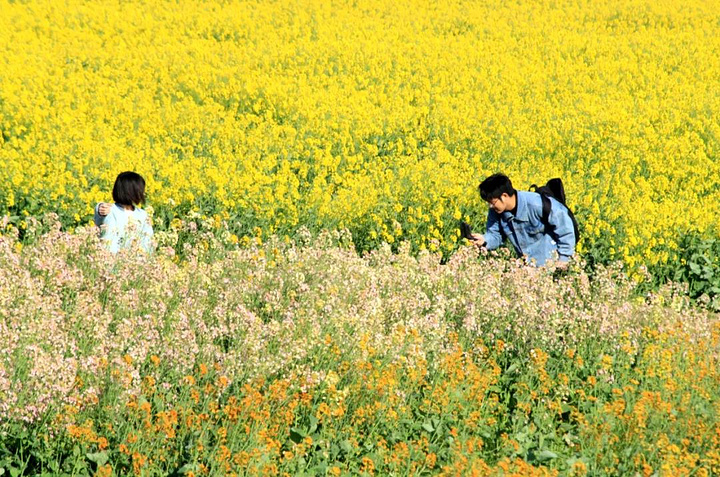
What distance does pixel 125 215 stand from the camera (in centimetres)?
702

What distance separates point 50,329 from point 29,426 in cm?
60

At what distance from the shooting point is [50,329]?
5008 mm

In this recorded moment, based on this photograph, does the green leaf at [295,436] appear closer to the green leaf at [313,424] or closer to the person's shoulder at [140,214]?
the green leaf at [313,424]

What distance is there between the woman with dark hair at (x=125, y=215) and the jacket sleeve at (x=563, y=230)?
10.3 feet

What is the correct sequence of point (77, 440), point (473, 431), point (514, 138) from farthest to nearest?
point (514, 138) → point (473, 431) → point (77, 440)

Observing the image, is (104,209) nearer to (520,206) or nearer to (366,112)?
(520,206)

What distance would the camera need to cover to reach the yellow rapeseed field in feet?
30.0

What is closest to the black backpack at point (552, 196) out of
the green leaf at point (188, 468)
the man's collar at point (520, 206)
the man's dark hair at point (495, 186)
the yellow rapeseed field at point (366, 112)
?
the man's collar at point (520, 206)

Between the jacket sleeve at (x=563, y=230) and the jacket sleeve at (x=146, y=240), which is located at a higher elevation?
the jacket sleeve at (x=563, y=230)

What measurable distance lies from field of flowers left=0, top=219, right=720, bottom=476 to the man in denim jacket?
1.57ft

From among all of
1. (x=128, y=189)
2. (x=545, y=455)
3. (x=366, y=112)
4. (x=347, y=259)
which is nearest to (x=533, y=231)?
(x=347, y=259)

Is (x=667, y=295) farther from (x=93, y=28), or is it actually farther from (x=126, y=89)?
(x=93, y=28)

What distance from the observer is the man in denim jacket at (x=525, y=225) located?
7.24m

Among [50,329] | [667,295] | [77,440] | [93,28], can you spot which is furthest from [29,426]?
[93,28]
